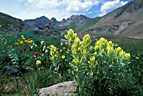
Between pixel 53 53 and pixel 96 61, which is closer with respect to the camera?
pixel 96 61

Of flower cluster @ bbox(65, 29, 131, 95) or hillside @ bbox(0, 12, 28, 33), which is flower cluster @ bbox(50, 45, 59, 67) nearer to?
flower cluster @ bbox(65, 29, 131, 95)

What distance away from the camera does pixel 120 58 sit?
2336mm

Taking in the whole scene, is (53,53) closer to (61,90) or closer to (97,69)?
(61,90)

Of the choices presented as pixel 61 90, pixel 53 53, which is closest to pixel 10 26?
pixel 53 53

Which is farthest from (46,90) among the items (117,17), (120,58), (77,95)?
(117,17)

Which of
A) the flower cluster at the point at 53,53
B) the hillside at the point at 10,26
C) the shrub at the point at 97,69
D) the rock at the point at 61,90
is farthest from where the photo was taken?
the hillside at the point at 10,26

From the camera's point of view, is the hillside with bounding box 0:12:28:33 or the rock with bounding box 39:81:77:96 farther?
the hillside with bounding box 0:12:28:33

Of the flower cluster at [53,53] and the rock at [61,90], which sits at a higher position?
the flower cluster at [53,53]

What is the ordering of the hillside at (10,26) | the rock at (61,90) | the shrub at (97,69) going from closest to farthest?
1. the shrub at (97,69)
2. the rock at (61,90)
3. the hillside at (10,26)

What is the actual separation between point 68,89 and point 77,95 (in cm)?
31

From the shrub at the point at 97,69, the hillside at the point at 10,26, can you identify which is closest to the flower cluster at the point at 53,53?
the shrub at the point at 97,69

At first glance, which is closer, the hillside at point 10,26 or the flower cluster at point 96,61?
the flower cluster at point 96,61

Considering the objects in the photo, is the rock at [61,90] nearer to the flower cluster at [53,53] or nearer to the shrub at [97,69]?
the shrub at [97,69]

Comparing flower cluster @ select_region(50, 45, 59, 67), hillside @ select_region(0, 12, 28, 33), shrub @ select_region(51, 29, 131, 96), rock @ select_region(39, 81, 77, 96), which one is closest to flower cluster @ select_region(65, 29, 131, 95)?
shrub @ select_region(51, 29, 131, 96)
